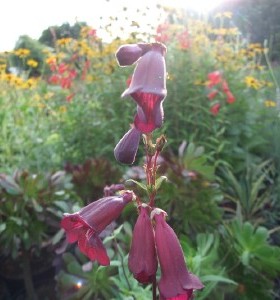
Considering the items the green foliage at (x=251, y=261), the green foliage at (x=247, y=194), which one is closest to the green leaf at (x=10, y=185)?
the green foliage at (x=251, y=261)

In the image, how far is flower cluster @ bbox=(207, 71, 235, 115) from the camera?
3921 millimetres

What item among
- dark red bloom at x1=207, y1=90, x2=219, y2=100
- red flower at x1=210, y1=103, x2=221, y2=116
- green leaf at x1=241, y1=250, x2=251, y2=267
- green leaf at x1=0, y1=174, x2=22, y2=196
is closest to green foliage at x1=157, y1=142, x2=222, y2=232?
green leaf at x1=241, y1=250, x2=251, y2=267

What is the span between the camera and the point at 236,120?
4.31 m

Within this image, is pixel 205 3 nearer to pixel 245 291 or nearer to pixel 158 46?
pixel 245 291

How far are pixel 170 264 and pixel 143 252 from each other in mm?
61

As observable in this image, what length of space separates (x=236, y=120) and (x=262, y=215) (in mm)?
976

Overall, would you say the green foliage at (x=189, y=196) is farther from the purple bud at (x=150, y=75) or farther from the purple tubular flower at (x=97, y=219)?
the purple bud at (x=150, y=75)

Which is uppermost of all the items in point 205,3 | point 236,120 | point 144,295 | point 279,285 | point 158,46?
point 158,46

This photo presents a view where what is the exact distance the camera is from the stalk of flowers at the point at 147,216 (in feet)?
2.92

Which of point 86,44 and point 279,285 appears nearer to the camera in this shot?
point 279,285

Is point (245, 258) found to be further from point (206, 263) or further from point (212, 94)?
point (212, 94)

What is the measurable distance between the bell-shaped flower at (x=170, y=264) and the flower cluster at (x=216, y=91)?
301cm

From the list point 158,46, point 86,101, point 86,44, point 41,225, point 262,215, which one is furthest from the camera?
point 86,44

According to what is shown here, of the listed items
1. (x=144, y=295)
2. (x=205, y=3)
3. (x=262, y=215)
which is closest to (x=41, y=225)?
(x=144, y=295)
